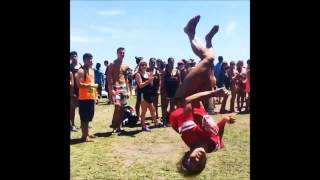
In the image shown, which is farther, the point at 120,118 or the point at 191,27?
the point at 120,118

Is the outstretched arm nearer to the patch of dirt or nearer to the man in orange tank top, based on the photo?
the patch of dirt

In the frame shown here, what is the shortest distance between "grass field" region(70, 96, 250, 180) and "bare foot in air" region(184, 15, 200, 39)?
2.28 meters

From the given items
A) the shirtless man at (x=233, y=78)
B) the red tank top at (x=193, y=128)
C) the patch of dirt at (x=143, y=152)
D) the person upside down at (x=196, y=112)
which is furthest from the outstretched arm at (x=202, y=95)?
the shirtless man at (x=233, y=78)

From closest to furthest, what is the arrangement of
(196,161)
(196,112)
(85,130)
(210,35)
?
(196,161) < (196,112) < (210,35) < (85,130)

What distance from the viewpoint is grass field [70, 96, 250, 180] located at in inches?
285

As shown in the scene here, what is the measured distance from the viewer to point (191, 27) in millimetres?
4586

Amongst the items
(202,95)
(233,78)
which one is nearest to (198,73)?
(202,95)

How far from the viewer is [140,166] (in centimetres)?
776

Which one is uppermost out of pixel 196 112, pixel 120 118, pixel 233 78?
pixel 233 78

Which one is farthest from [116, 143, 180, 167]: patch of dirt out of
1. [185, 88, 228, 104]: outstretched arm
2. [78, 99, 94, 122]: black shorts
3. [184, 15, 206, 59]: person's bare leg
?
[184, 15, 206, 59]: person's bare leg

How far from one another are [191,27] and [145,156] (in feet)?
14.2

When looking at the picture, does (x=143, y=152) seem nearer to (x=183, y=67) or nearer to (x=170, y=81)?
(x=170, y=81)

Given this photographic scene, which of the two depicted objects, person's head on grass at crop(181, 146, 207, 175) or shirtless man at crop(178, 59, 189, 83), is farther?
shirtless man at crop(178, 59, 189, 83)
